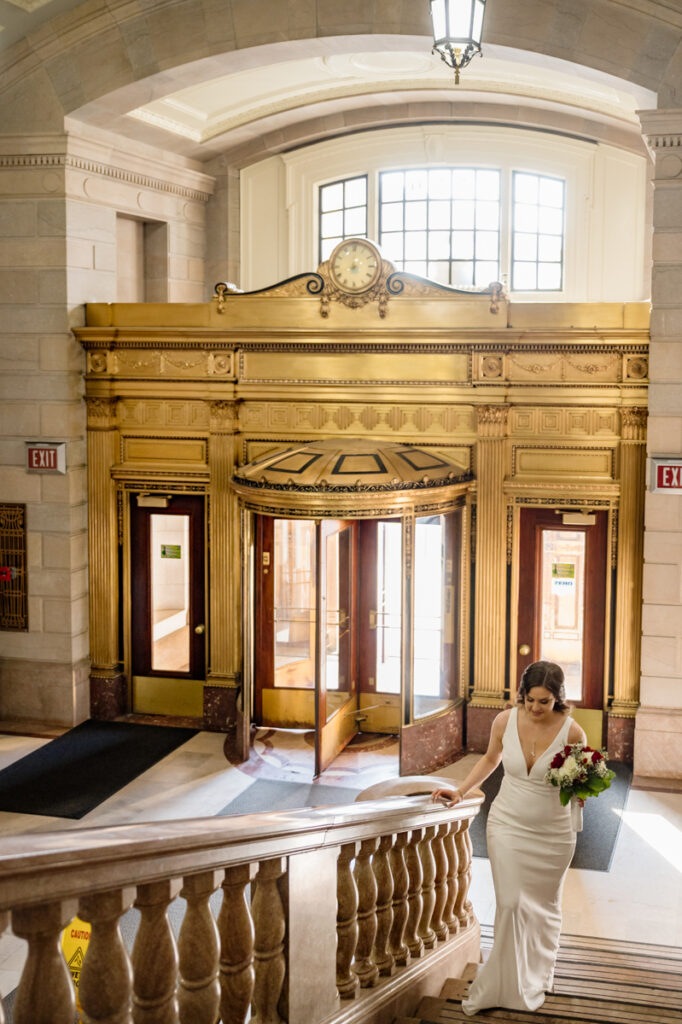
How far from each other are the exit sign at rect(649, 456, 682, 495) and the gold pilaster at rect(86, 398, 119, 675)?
539 cm

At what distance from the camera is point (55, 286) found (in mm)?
10500

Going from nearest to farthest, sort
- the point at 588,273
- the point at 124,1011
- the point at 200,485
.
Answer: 1. the point at 124,1011
2. the point at 200,485
3. the point at 588,273

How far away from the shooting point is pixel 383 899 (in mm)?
4184

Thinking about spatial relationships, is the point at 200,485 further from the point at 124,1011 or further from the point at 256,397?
the point at 124,1011

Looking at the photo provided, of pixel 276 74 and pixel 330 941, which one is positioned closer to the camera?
pixel 330 941

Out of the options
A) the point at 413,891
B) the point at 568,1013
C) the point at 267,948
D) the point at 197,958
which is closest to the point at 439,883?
the point at 413,891

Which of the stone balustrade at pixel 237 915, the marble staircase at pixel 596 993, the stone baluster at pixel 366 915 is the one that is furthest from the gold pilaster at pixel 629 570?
the stone baluster at pixel 366 915

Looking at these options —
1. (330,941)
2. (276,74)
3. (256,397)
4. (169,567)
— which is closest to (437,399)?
(256,397)

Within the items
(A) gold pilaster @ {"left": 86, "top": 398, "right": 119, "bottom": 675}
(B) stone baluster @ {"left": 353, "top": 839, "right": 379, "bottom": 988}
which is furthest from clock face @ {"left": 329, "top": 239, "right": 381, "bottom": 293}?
(B) stone baluster @ {"left": 353, "top": 839, "right": 379, "bottom": 988}

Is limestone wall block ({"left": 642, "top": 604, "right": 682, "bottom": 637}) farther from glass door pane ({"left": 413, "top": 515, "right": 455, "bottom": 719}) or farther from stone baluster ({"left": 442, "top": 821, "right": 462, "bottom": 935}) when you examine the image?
stone baluster ({"left": 442, "top": 821, "right": 462, "bottom": 935})

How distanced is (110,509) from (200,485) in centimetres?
99

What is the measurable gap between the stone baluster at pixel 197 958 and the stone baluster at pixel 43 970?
455 millimetres

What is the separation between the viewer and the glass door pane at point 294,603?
1023cm

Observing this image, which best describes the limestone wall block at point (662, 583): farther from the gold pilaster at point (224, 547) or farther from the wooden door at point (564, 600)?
the gold pilaster at point (224, 547)
